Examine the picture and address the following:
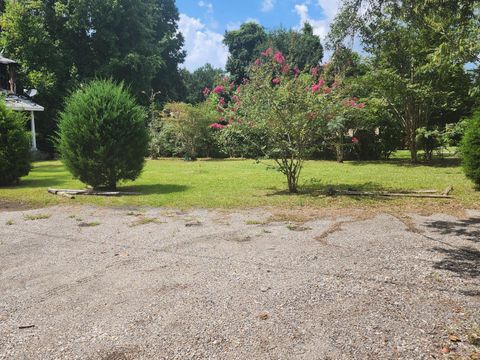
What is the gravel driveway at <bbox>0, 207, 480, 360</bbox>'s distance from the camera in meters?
2.82

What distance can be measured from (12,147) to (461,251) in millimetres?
12068

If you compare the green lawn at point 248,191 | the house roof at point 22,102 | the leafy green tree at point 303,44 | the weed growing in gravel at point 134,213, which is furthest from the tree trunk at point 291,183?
the leafy green tree at point 303,44

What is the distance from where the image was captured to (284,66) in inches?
397

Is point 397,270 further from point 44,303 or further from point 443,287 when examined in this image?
point 44,303

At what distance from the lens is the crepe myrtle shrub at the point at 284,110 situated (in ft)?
31.7

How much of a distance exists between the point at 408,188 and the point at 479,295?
24.0 feet

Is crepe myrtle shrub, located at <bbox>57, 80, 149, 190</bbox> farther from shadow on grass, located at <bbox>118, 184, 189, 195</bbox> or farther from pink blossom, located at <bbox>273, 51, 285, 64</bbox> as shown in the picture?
pink blossom, located at <bbox>273, 51, 285, 64</bbox>

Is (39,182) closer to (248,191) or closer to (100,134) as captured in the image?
(100,134)

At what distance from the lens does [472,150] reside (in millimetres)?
9594

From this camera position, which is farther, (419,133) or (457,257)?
(419,133)

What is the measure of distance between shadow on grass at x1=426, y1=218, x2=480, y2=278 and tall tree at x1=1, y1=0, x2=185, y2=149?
25.6 meters

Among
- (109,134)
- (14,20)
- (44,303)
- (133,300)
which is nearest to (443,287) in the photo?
(133,300)

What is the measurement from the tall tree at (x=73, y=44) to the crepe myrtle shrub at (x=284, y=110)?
2023cm

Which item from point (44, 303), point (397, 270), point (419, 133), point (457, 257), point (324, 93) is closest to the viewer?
point (44, 303)
